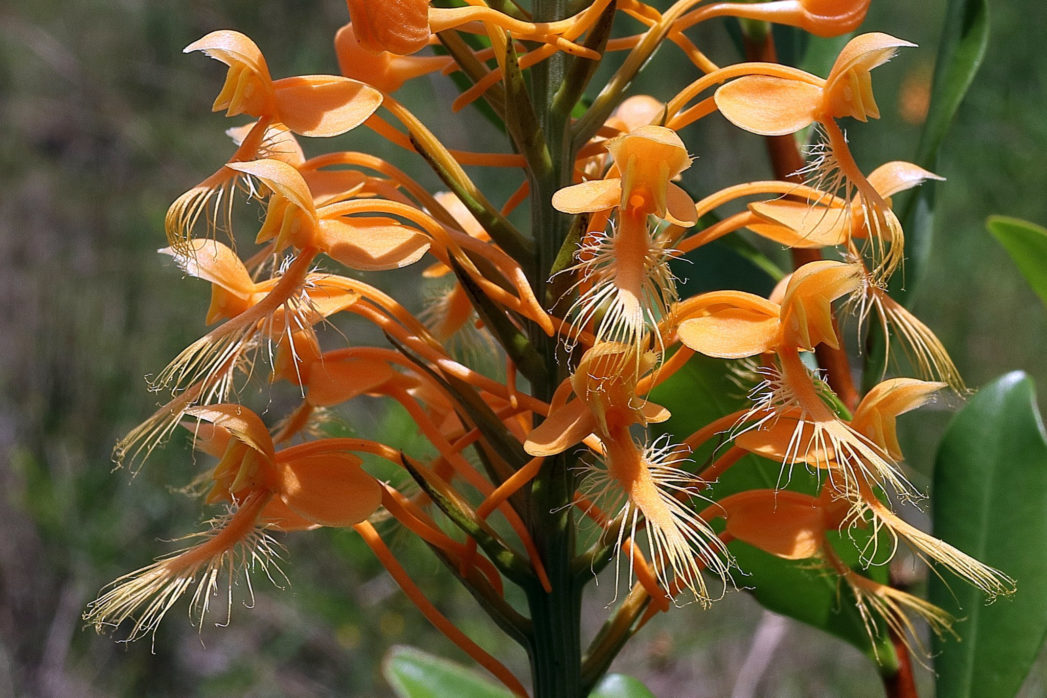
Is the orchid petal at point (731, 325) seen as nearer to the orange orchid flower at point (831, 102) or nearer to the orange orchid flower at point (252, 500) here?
the orange orchid flower at point (831, 102)

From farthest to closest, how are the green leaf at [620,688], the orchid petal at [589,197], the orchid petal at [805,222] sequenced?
1. the green leaf at [620,688]
2. the orchid petal at [805,222]
3. the orchid petal at [589,197]

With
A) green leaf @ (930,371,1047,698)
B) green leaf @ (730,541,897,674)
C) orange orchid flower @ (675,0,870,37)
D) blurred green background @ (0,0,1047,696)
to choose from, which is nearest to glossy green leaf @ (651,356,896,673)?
green leaf @ (730,541,897,674)

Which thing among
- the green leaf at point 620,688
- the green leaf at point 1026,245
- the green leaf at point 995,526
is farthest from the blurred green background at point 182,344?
the green leaf at point 1026,245

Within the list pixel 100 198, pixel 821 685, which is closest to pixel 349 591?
pixel 821 685

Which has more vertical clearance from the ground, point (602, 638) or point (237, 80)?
point (237, 80)

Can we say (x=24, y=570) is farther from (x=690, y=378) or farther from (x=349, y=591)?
(x=690, y=378)

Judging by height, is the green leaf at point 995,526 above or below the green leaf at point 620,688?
above

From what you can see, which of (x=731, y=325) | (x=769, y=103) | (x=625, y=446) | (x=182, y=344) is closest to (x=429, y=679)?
(x=625, y=446)

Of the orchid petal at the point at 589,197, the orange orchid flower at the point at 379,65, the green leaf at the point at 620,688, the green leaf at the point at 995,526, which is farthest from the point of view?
the green leaf at the point at 620,688
